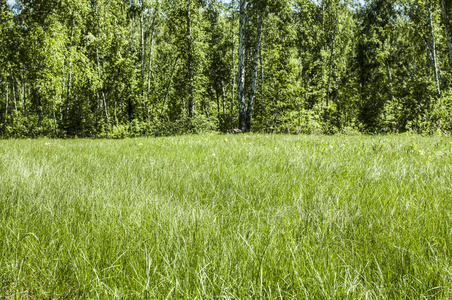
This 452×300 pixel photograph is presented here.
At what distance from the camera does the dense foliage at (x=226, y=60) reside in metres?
13.5

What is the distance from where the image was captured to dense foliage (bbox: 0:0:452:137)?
1355 cm

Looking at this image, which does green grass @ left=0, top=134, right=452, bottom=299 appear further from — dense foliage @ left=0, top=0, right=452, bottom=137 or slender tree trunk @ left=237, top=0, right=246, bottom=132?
slender tree trunk @ left=237, top=0, right=246, bottom=132

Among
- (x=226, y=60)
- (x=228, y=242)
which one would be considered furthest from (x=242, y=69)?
(x=226, y=60)

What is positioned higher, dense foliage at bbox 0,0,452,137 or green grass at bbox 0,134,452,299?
dense foliage at bbox 0,0,452,137

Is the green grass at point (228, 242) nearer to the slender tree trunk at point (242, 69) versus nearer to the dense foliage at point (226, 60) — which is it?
the dense foliage at point (226, 60)

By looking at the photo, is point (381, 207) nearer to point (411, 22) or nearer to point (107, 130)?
point (107, 130)

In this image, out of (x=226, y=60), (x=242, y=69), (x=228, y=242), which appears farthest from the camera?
(x=226, y=60)

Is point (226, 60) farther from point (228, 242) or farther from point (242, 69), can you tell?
point (228, 242)

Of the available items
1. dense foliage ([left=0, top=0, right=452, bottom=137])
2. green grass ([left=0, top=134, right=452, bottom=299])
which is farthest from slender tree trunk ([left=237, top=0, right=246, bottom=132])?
green grass ([left=0, top=134, right=452, bottom=299])

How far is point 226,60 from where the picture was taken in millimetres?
27688

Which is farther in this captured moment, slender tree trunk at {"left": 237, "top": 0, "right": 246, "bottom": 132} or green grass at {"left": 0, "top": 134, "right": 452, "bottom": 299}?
slender tree trunk at {"left": 237, "top": 0, "right": 246, "bottom": 132}

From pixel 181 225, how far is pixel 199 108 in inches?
1510

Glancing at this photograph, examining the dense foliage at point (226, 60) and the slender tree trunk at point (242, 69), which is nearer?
the slender tree trunk at point (242, 69)

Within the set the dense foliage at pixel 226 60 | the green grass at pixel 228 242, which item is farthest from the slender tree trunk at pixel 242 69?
the green grass at pixel 228 242
